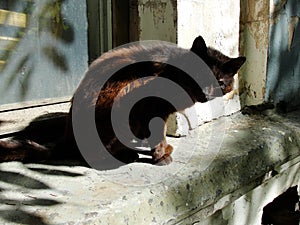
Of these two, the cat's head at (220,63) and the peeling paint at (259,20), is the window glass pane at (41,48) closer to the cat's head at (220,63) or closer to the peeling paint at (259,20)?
the cat's head at (220,63)

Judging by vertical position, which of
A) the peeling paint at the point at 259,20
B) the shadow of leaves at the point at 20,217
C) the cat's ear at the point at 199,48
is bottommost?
the shadow of leaves at the point at 20,217

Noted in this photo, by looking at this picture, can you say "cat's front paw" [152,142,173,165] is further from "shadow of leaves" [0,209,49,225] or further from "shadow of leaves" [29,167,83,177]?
"shadow of leaves" [0,209,49,225]

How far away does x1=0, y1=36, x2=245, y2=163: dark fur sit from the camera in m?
1.98

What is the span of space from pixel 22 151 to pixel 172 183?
2.53 feet

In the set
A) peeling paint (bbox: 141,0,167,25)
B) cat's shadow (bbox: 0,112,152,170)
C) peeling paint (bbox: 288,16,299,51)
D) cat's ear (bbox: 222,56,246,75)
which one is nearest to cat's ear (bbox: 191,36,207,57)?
cat's ear (bbox: 222,56,246,75)

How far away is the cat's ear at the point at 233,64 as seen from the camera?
7.40ft

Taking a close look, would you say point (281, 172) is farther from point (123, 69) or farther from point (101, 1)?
point (101, 1)

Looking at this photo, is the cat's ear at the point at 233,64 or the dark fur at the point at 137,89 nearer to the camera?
the dark fur at the point at 137,89

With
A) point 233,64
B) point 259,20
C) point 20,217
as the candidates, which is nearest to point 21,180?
point 20,217

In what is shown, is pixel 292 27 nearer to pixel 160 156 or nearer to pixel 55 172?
pixel 160 156

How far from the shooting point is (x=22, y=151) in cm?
203

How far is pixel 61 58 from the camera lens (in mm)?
2881

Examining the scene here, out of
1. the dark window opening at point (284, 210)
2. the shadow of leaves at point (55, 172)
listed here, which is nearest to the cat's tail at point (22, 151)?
the shadow of leaves at point (55, 172)

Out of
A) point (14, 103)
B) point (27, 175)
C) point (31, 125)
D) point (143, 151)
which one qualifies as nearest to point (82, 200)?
point (27, 175)
